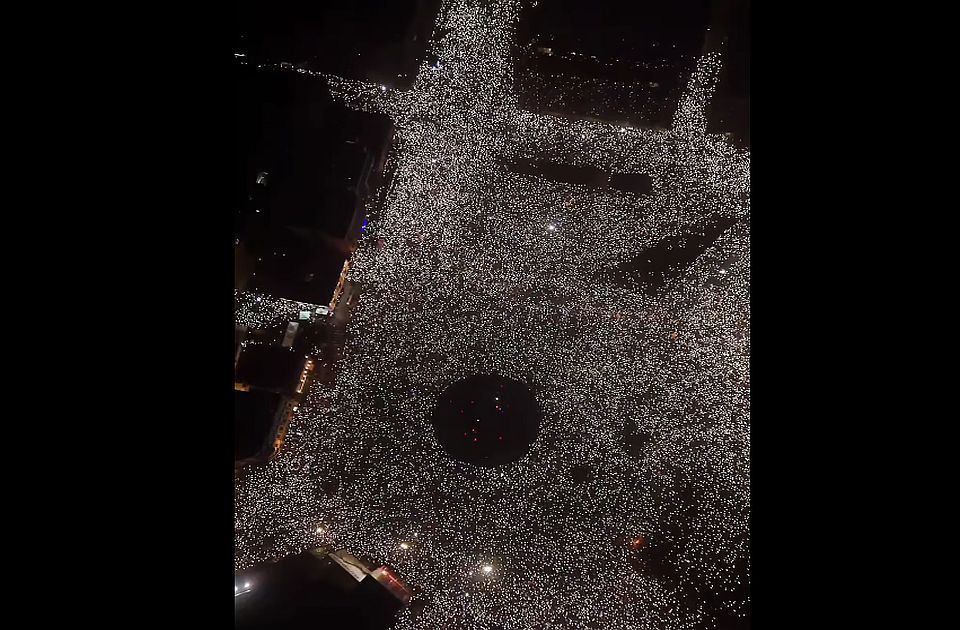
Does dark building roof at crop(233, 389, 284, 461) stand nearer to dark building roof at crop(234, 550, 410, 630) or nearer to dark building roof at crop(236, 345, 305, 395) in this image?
dark building roof at crop(236, 345, 305, 395)

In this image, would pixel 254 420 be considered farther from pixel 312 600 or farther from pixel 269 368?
pixel 312 600

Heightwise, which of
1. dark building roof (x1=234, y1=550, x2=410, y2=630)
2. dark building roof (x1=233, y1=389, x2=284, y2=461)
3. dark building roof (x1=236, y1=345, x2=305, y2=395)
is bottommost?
dark building roof (x1=234, y1=550, x2=410, y2=630)

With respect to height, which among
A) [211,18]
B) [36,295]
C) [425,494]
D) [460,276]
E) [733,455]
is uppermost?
[211,18]

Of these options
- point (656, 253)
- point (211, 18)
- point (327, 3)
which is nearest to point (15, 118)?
point (211, 18)

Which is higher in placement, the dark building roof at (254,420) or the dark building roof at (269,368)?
the dark building roof at (269,368)

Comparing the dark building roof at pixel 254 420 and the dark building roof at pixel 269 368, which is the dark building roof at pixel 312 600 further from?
the dark building roof at pixel 269 368

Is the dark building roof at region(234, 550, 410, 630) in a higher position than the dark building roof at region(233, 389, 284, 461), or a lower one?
lower

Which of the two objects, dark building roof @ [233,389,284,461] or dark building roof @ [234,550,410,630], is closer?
dark building roof @ [234,550,410,630]

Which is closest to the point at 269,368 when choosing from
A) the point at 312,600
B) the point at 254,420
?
the point at 254,420

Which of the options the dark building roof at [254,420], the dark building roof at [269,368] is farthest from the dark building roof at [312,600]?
the dark building roof at [269,368]

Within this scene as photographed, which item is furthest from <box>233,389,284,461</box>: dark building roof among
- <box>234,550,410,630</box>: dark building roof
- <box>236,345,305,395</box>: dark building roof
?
<box>234,550,410,630</box>: dark building roof

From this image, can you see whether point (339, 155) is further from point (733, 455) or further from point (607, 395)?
point (733, 455)
